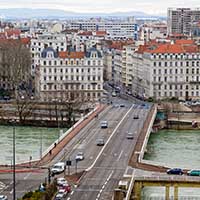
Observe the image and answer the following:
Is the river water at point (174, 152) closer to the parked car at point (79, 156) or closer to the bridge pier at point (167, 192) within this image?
the bridge pier at point (167, 192)

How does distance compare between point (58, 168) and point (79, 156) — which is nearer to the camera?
point (58, 168)

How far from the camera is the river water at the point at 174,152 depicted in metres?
27.4

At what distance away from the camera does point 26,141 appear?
128 ft

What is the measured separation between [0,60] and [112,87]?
939cm

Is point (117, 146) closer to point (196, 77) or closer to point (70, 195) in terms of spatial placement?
point (70, 195)

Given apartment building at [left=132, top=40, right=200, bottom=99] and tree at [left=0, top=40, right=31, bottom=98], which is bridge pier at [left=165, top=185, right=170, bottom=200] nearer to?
apartment building at [left=132, top=40, right=200, bottom=99]

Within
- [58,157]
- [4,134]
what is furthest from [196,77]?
[58,157]

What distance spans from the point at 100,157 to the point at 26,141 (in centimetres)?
783

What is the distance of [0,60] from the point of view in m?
59.9

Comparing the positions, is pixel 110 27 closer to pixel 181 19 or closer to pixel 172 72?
pixel 181 19

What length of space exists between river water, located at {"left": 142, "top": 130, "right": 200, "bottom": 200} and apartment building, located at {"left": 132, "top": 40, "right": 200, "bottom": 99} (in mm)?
11334

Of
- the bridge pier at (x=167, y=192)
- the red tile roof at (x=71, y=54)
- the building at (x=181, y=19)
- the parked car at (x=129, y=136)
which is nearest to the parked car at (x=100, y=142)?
the parked car at (x=129, y=136)

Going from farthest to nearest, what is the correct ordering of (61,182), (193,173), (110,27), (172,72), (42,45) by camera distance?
(110,27), (42,45), (172,72), (193,173), (61,182)

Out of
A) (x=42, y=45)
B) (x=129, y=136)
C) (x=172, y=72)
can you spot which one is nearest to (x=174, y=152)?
(x=129, y=136)
